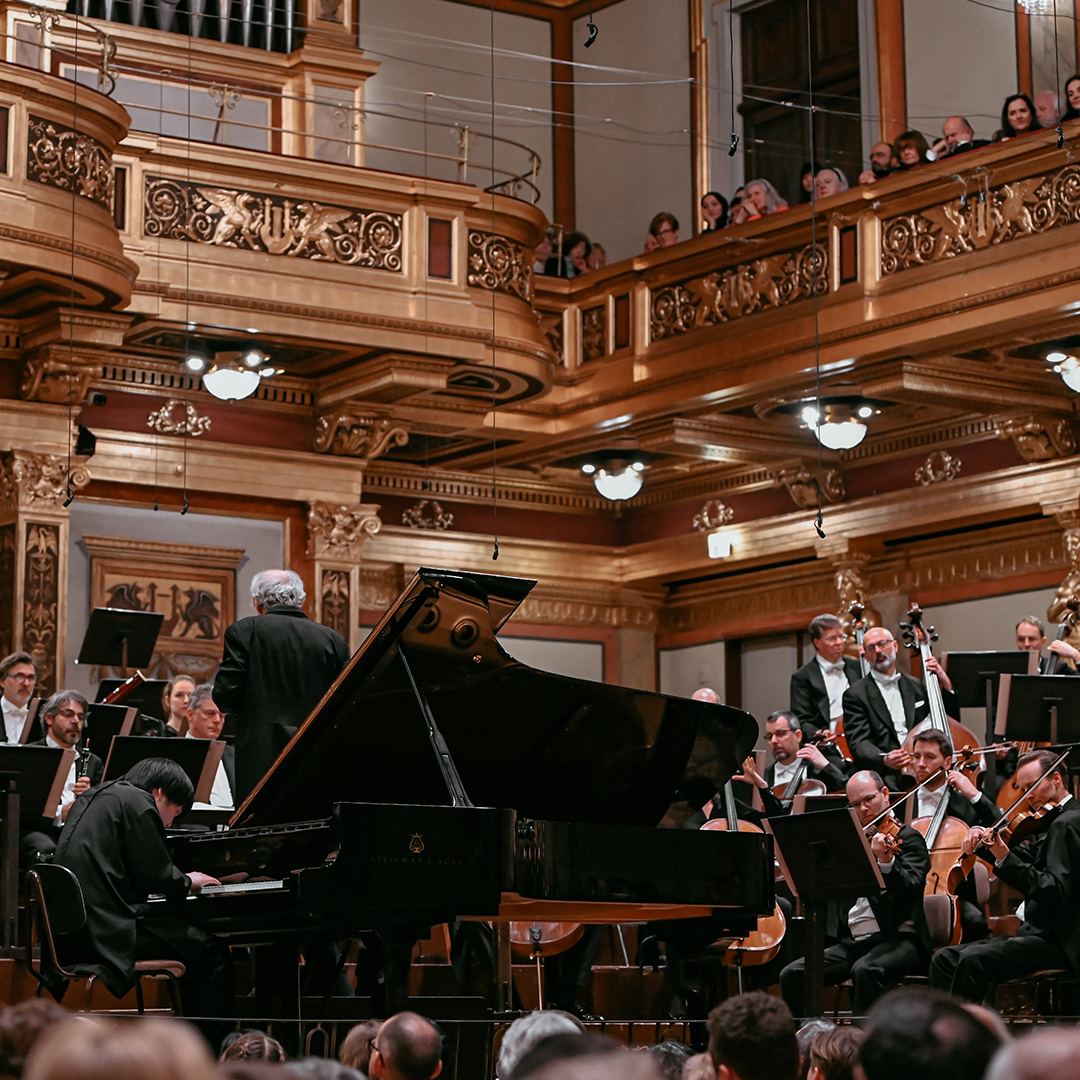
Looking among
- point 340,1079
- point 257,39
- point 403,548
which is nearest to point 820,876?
point 340,1079

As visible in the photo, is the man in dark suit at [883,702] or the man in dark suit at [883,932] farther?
the man in dark suit at [883,702]

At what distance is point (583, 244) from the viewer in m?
13.3

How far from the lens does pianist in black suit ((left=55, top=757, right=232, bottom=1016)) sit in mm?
5855

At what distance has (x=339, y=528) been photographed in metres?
12.2

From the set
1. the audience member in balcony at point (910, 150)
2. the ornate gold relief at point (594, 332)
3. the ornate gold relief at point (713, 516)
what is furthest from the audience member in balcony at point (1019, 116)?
the ornate gold relief at point (713, 516)

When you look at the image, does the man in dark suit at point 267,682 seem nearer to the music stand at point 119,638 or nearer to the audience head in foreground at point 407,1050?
the music stand at point 119,638

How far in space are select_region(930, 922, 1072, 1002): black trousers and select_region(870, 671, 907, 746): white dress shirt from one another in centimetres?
198

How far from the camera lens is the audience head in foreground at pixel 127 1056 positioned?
1467mm

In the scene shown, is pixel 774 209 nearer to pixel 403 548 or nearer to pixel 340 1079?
pixel 403 548

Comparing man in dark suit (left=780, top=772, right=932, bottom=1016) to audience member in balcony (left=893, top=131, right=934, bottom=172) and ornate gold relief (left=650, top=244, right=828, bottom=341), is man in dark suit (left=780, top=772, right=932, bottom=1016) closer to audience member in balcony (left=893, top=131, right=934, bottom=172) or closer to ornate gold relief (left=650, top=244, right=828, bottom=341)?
ornate gold relief (left=650, top=244, right=828, bottom=341)

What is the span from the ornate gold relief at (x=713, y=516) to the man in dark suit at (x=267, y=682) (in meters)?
8.03

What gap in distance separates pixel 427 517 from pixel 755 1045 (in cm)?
1118

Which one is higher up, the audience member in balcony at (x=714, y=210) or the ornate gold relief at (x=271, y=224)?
the audience member in balcony at (x=714, y=210)

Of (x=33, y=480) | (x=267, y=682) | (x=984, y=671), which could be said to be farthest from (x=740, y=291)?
(x=267, y=682)
